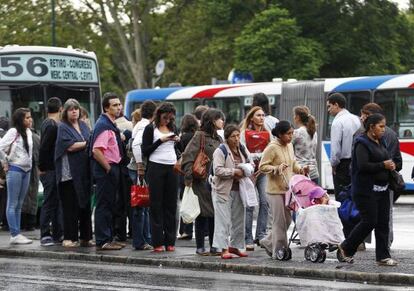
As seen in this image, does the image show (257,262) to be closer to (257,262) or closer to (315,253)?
(257,262)

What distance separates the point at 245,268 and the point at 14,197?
16.7ft

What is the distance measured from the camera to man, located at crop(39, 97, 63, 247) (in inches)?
701

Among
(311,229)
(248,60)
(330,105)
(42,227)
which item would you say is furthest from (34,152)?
(248,60)

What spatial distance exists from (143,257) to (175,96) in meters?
21.1

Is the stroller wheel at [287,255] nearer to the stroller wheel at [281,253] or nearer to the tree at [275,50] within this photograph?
the stroller wheel at [281,253]

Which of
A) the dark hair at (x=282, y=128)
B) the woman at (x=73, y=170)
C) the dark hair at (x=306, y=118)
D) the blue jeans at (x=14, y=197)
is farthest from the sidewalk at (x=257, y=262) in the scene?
the dark hair at (x=306, y=118)

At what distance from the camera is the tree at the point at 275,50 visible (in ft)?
160

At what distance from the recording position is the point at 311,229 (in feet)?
47.9

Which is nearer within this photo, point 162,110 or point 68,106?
point 162,110

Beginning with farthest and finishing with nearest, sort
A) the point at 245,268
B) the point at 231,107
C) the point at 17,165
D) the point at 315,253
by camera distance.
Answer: the point at 231,107 → the point at 17,165 → the point at 315,253 → the point at 245,268

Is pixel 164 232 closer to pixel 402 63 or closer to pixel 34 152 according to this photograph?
pixel 34 152

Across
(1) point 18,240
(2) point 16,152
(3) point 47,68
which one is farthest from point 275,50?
(1) point 18,240

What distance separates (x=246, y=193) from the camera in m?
15.4

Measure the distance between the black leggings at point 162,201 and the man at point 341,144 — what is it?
6.66 feet
